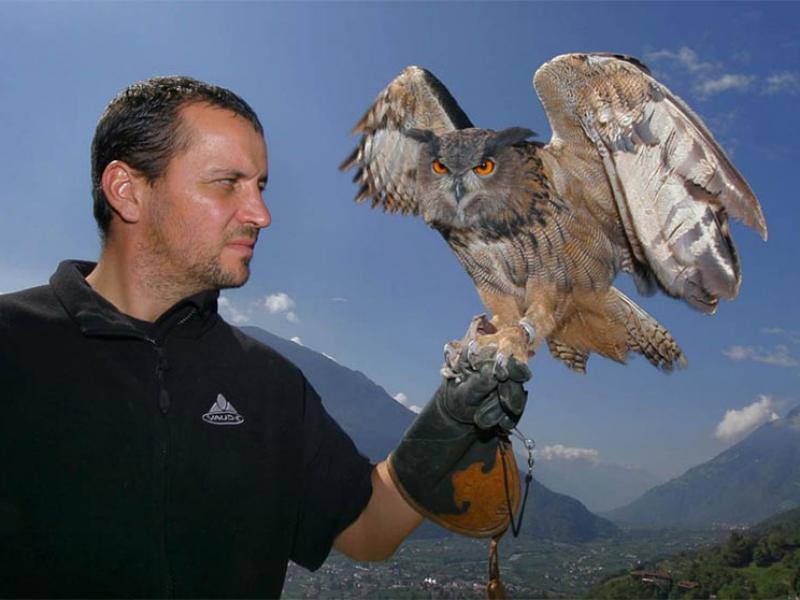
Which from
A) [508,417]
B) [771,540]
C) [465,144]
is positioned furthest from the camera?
[771,540]

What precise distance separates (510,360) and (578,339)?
5.24ft

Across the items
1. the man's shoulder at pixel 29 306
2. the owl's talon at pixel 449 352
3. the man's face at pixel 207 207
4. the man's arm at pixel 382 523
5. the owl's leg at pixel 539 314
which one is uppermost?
the owl's leg at pixel 539 314

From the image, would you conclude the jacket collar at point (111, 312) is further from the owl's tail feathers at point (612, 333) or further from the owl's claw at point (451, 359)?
the owl's tail feathers at point (612, 333)

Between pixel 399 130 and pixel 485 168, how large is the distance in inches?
30.7

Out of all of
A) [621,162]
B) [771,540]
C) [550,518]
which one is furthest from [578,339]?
[550,518]

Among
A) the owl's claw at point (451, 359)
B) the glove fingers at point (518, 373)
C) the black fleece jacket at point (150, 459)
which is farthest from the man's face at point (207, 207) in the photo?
the glove fingers at point (518, 373)

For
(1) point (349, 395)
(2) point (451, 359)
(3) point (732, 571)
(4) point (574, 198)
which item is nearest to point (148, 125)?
(2) point (451, 359)

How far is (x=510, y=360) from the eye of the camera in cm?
174

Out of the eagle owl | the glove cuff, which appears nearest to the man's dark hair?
the glove cuff

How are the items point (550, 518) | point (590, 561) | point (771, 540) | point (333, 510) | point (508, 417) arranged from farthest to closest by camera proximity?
point (550, 518) < point (590, 561) < point (771, 540) < point (333, 510) < point (508, 417)

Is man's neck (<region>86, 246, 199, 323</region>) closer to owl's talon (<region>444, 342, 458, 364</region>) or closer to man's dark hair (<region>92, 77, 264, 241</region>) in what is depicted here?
man's dark hair (<region>92, 77, 264, 241</region>)

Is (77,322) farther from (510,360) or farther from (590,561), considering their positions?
(590,561)

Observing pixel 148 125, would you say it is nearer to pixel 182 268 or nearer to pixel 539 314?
pixel 182 268

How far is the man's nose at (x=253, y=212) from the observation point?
5.21ft
